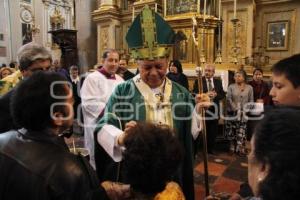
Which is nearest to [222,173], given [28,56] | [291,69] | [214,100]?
[214,100]

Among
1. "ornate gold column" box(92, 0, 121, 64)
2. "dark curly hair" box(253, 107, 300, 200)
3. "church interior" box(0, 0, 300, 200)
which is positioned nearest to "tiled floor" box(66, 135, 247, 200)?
"church interior" box(0, 0, 300, 200)

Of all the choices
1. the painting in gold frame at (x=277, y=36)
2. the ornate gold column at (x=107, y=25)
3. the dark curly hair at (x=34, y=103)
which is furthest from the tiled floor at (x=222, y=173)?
the ornate gold column at (x=107, y=25)

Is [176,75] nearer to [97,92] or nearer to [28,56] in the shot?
[97,92]

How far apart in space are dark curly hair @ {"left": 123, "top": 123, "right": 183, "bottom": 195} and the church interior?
2.69ft

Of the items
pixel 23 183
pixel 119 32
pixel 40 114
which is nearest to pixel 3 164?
pixel 23 183

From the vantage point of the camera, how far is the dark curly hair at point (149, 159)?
117 cm

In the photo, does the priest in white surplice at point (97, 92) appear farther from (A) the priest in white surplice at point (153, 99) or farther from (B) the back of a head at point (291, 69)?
(B) the back of a head at point (291, 69)

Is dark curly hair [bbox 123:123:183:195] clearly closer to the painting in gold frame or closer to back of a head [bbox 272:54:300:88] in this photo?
back of a head [bbox 272:54:300:88]

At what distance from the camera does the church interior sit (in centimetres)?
423

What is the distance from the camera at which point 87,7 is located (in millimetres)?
9133

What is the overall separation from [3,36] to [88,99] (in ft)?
53.7

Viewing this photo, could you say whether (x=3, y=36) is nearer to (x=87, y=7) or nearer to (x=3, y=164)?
(x=87, y=7)

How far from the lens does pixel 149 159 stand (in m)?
1.17

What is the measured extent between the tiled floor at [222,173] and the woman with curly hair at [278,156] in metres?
2.61
